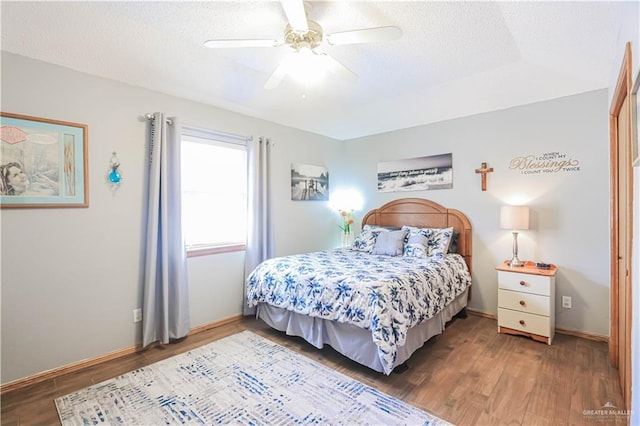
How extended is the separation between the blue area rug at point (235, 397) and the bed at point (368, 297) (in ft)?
0.88

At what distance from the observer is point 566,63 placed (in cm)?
250

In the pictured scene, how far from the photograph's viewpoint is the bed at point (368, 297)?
2227mm

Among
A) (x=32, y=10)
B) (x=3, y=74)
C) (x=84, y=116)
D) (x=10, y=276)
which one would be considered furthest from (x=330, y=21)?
(x=10, y=276)

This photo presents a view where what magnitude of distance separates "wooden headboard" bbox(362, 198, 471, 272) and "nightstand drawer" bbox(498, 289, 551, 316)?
0.64 m

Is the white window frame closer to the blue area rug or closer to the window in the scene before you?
the window

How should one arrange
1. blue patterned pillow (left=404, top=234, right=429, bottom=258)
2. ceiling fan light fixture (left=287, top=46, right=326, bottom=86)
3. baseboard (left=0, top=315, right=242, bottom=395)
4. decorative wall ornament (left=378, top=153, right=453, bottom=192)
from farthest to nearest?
decorative wall ornament (left=378, top=153, right=453, bottom=192) < blue patterned pillow (left=404, top=234, right=429, bottom=258) < baseboard (left=0, top=315, right=242, bottom=395) < ceiling fan light fixture (left=287, top=46, right=326, bottom=86)

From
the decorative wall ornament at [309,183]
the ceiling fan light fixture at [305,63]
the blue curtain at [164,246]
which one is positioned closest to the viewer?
the ceiling fan light fixture at [305,63]

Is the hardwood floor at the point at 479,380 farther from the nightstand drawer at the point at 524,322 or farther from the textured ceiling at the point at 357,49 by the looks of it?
the textured ceiling at the point at 357,49

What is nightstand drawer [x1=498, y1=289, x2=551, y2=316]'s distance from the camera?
281 centimetres

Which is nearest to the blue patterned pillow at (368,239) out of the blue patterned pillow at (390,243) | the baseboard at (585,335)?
the blue patterned pillow at (390,243)

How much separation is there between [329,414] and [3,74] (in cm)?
325

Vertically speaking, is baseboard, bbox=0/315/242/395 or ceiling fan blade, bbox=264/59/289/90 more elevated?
ceiling fan blade, bbox=264/59/289/90

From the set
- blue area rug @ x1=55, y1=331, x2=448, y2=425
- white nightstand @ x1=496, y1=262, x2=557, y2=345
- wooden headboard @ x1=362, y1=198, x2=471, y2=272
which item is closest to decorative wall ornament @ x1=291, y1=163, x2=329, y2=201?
wooden headboard @ x1=362, y1=198, x2=471, y2=272

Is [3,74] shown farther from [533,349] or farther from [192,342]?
[533,349]
